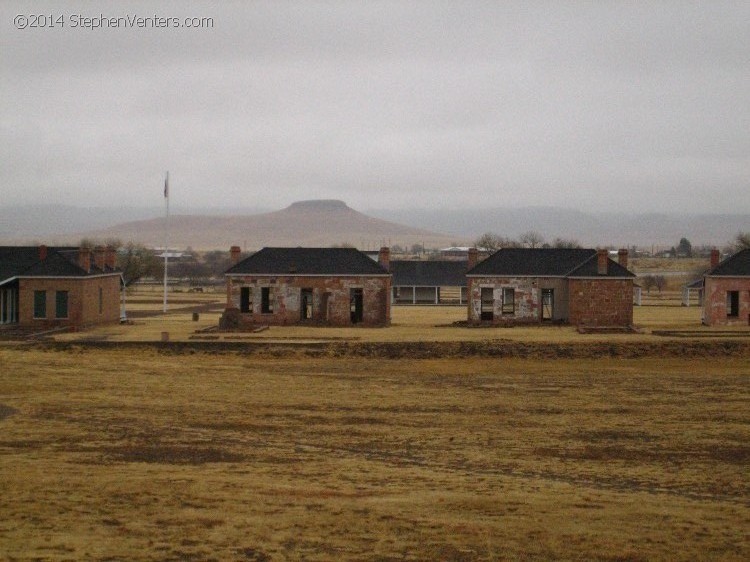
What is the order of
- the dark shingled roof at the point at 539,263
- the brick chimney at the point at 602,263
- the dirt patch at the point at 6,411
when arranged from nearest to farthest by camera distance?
the dirt patch at the point at 6,411 → the brick chimney at the point at 602,263 → the dark shingled roof at the point at 539,263

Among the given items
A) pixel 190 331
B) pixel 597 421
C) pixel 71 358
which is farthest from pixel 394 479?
pixel 190 331

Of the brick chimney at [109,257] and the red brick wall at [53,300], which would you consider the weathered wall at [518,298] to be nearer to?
Result: the brick chimney at [109,257]

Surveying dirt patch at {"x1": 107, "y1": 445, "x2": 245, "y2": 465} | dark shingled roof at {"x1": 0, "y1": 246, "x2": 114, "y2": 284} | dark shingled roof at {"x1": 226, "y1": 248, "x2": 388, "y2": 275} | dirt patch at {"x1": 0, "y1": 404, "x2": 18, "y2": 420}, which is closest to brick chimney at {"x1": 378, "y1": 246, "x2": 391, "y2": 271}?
dark shingled roof at {"x1": 226, "y1": 248, "x2": 388, "y2": 275}

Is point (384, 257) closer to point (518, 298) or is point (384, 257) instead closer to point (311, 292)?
point (311, 292)

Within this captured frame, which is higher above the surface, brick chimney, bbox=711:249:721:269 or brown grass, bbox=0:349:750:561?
brick chimney, bbox=711:249:721:269

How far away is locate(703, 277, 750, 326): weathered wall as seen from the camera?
44250 mm

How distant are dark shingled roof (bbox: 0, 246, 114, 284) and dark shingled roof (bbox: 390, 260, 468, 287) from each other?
25.8 m

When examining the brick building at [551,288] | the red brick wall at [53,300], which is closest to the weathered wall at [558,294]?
the brick building at [551,288]

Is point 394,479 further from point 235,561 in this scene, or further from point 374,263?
point 374,263

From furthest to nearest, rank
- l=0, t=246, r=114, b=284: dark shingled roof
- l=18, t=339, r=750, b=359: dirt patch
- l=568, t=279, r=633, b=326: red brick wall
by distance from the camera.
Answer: l=568, t=279, r=633, b=326: red brick wall → l=0, t=246, r=114, b=284: dark shingled roof → l=18, t=339, r=750, b=359: dirt patch

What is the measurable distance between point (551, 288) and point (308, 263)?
11112 mm

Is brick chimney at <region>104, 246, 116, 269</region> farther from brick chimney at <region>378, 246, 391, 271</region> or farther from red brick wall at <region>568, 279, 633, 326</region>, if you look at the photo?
red brick wall at <region>568, 279, 633, 326</region>

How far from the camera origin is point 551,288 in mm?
45906

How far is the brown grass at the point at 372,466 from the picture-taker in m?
13.3
